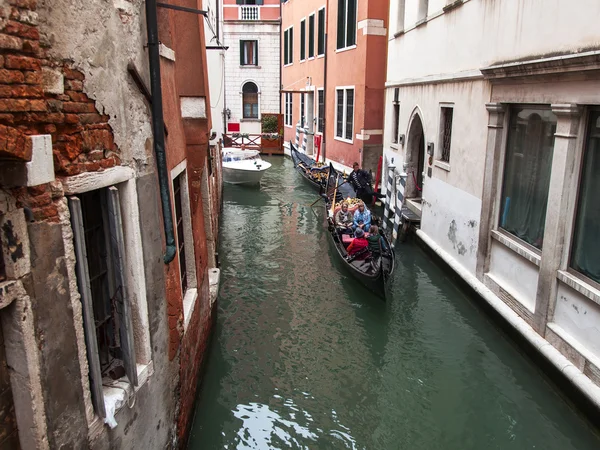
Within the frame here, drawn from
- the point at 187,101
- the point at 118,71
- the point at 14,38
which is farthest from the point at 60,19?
the point at 187,101

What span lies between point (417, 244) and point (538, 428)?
5.28m

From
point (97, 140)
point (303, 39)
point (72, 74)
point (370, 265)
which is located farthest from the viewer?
point (303, 39)

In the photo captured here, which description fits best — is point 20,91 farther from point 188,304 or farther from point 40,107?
point 188,304

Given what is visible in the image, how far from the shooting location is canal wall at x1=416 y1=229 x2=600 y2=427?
4434 mm

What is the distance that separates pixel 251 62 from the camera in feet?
84.8

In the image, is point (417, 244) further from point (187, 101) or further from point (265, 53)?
point (265, 53)

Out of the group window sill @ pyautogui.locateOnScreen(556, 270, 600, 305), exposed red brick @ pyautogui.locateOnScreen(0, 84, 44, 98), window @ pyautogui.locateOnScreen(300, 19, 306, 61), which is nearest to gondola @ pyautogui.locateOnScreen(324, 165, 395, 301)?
window sill @ pyautogui.locateOnScreen(556, 270, 600, 305)

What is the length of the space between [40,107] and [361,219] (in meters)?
7.37

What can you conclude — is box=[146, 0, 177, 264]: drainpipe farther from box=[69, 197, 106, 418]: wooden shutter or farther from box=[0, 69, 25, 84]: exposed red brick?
box=[0, 69, 25, 84]: exposed red brick

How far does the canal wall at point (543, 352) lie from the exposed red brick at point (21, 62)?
4551mm

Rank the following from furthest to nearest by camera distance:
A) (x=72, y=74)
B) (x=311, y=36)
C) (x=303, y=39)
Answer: (x=303, y=39), (x=311, y=36), (x=72, y=74)

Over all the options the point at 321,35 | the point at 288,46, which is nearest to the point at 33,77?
the point at 321,35

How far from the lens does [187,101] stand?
4387 mm

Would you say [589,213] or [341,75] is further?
[341,75]
